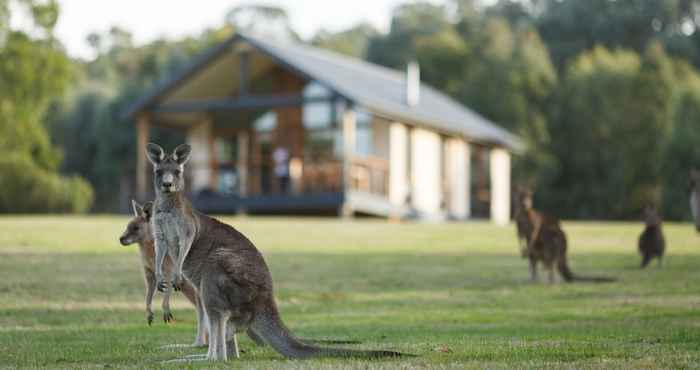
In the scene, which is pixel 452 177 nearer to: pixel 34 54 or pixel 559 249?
pixel 34 54

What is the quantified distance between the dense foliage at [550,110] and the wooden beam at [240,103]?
11166 mm

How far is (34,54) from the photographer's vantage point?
4603 cm

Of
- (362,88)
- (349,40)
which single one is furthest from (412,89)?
(349,40)

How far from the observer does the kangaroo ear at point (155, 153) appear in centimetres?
853

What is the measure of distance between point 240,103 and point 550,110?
26.1 m

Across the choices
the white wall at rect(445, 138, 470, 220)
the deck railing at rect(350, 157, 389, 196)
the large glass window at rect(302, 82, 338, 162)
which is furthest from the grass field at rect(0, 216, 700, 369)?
the white wall at rect(445, 138, 470, 220)

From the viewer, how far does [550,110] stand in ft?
192

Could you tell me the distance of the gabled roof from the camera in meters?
34.7

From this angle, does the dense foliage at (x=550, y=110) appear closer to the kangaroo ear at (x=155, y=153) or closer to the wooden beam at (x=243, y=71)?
the wooden beam at (x=243, y=71)

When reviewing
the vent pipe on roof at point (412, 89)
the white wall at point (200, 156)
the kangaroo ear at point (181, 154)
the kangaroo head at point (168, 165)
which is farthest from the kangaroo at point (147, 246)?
the white wall at point (200, 156)

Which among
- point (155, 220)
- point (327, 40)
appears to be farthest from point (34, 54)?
point (327, 40)

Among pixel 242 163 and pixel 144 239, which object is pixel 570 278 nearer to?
pixel 144 239

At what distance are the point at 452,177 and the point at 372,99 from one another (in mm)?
7177

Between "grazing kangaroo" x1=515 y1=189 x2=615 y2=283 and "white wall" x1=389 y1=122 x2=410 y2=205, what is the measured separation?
20.5 metres
